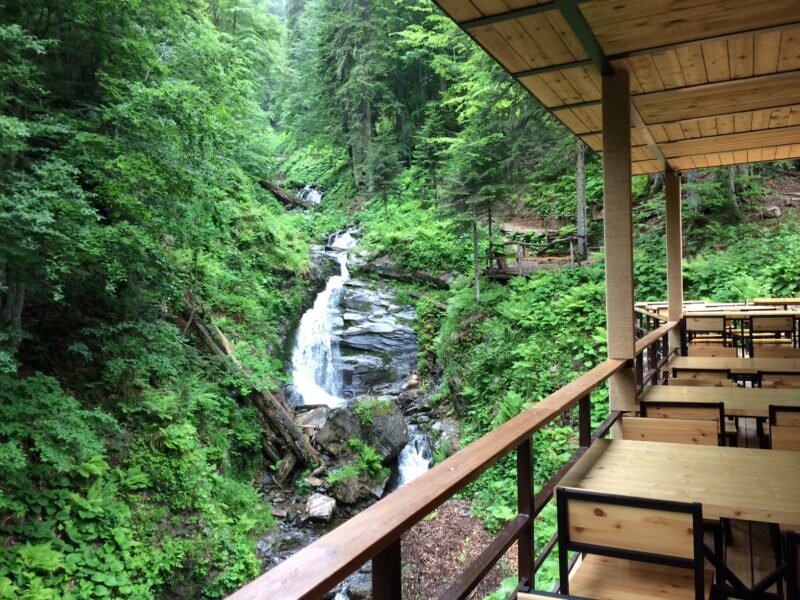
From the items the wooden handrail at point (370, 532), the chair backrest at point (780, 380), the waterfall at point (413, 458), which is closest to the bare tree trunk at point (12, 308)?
the wooden handrail at point (370, 532)

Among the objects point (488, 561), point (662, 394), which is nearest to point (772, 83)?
point (662, 394)

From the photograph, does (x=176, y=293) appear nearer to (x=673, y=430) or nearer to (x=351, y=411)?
(x=351, y=411)

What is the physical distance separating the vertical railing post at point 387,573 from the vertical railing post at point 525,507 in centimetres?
93

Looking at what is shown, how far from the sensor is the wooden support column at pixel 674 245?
23.8ft

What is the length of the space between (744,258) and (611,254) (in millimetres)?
10021

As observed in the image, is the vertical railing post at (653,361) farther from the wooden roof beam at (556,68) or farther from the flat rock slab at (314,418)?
the flat rock slab at (314,418)

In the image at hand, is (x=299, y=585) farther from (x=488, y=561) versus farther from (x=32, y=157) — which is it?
(x=32, y=157)

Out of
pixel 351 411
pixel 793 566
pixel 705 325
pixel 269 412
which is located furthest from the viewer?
pixel 351 411

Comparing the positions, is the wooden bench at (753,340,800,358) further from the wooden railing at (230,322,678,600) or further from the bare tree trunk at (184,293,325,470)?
the bare tree trunk at (184,293,325,470)

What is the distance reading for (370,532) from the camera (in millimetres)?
1101

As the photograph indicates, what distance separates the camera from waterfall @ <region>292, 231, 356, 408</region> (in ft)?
45.0

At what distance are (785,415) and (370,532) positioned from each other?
3063mm

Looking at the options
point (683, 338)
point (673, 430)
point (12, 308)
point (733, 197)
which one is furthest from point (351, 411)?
point (733, 197)

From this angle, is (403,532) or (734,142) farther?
(734,142)
